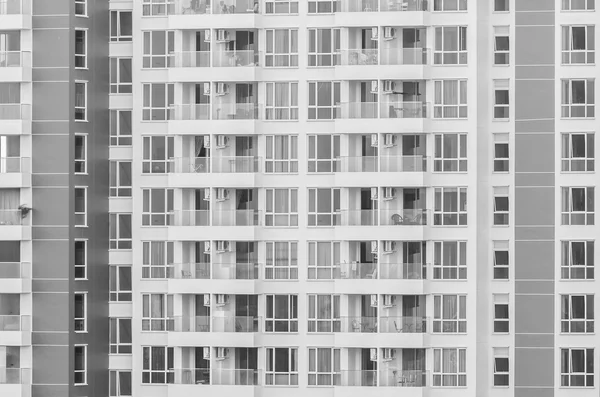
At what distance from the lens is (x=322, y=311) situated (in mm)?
43906

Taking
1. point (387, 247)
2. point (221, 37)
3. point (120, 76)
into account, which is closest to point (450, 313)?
point (387, 247)

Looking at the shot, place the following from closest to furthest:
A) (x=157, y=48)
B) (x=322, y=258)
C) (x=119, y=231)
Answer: (x=322, y=258)
(x=157, y=48)
(x=119, y=231)

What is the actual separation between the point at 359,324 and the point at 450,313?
3443mm

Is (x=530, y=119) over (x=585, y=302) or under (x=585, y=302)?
over

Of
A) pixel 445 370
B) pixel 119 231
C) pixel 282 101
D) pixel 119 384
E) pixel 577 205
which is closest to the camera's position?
pixel 445 370

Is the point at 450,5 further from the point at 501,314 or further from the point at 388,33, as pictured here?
the point at 501,314

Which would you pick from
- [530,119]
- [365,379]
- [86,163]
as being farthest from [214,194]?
[530,119]

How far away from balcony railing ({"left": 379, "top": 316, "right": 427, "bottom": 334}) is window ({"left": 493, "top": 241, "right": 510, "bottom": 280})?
10.9ft

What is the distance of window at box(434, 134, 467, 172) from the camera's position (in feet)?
142

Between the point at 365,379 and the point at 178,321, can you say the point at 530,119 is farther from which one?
the point at 178,321

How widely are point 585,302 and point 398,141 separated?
9265 millimetres

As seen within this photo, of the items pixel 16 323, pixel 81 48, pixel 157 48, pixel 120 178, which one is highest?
pixel 157 48

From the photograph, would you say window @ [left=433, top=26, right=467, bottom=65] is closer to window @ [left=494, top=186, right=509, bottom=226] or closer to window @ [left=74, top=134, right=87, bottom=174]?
window @ [left=494, top=186, right=509, bottom=226]

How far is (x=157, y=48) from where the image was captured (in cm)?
4472
